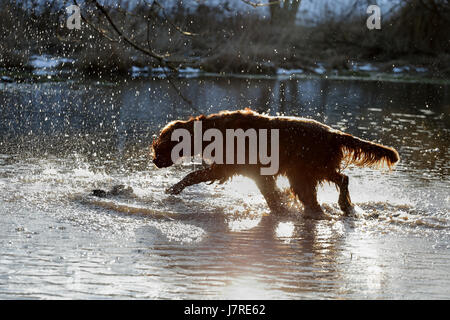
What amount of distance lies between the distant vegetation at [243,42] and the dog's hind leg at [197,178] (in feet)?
49.1

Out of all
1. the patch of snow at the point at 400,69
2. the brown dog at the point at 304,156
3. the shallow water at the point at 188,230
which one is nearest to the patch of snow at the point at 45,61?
the shallow water at the point at 188,230

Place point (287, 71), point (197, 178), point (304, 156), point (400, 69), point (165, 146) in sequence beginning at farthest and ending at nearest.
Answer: point (400, 69)
point (287, 71)
point (165, 146)
point (197, 178)
point (304, 156)

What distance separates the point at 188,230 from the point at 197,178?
4.57 feet

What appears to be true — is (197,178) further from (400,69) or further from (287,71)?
(400,69)

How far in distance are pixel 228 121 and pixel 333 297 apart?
3.35 m

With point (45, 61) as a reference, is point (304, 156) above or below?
below

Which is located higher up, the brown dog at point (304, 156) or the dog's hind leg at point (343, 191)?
the brown dog at point (304, 156)

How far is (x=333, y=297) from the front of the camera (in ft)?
16.3

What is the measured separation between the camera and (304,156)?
25.0 ft

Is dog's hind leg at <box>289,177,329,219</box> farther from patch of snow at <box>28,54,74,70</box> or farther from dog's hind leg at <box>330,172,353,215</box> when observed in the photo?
patch of snow at <box>28,54,74,70</box>

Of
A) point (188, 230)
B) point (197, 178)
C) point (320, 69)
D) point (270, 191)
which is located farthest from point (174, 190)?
point (320, 69)

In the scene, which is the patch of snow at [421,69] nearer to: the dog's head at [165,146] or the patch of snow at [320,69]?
the patch of snow at [320,69]

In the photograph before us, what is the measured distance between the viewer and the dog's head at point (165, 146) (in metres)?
8.38

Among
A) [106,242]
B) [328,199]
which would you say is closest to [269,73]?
[328,199]
